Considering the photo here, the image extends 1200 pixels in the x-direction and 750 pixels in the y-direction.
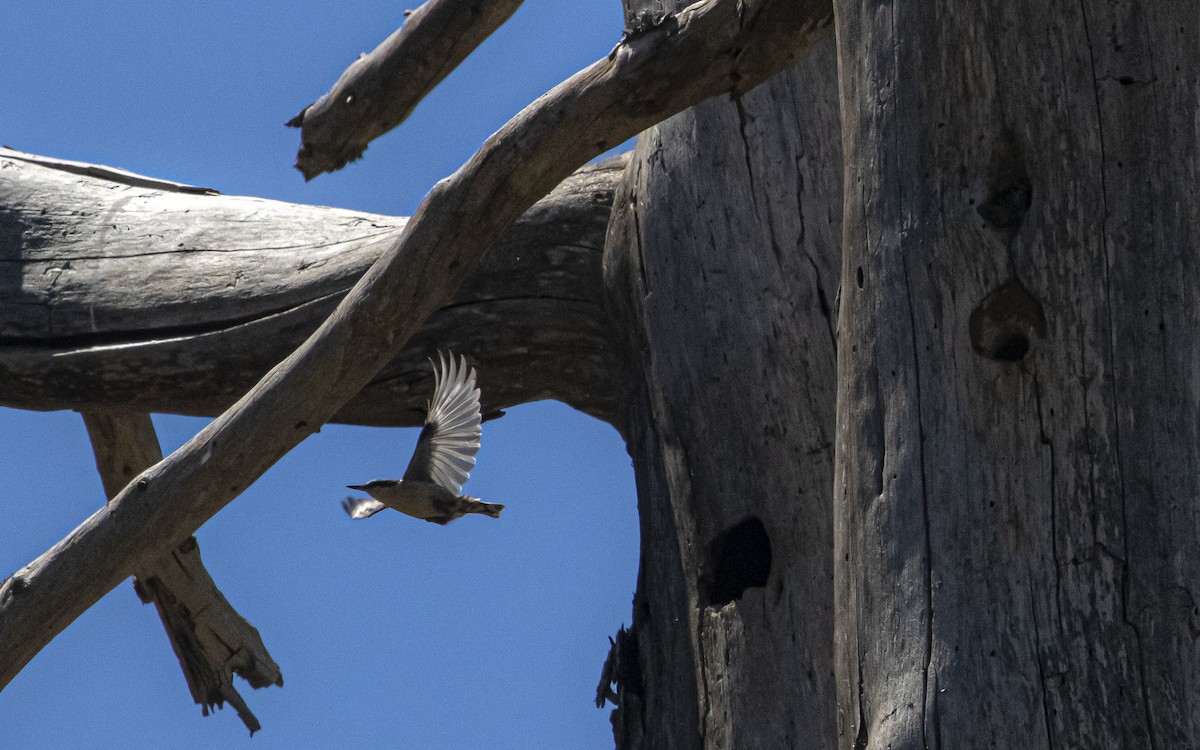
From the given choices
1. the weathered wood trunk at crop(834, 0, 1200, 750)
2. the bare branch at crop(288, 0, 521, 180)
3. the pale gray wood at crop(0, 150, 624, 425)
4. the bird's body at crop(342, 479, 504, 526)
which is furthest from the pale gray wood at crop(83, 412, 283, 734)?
the weathered wood trunk at crop(834, 0, 1200, 750)

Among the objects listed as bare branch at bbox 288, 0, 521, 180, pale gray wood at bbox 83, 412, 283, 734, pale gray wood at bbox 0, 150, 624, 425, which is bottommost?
pale gray wood at bbox 83, 412, 283, 734

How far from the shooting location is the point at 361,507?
14.5 feet

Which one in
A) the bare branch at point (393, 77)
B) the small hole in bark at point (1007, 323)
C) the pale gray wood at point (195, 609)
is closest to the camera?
the small hole in bark at point (1007, 323)

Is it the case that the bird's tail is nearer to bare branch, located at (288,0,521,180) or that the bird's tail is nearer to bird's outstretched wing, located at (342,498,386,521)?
bird's outstretched wing, located at (342,498,386,521)

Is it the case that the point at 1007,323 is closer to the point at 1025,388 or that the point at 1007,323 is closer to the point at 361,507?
the point at 1025,388

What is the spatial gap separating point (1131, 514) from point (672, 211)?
1865 millimetres

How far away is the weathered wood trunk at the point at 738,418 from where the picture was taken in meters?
3.22

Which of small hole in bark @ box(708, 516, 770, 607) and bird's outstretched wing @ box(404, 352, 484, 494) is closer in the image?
small hole in bark @ box(708, 516, 770, 607)

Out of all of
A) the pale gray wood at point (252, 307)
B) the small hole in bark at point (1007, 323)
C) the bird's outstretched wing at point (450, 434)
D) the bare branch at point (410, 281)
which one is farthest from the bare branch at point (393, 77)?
the small hole in bark at point (1007, 323)

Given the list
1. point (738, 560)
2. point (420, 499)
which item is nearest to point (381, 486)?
point (420, 499)

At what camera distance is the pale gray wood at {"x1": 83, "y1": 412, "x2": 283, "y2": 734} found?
4.65 m

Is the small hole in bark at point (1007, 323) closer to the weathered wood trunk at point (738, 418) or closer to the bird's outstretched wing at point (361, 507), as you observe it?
the weathered wood trunk at point (738, 418)

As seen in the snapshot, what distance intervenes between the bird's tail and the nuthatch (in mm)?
161

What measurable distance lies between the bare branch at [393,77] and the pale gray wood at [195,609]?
1.19 m
